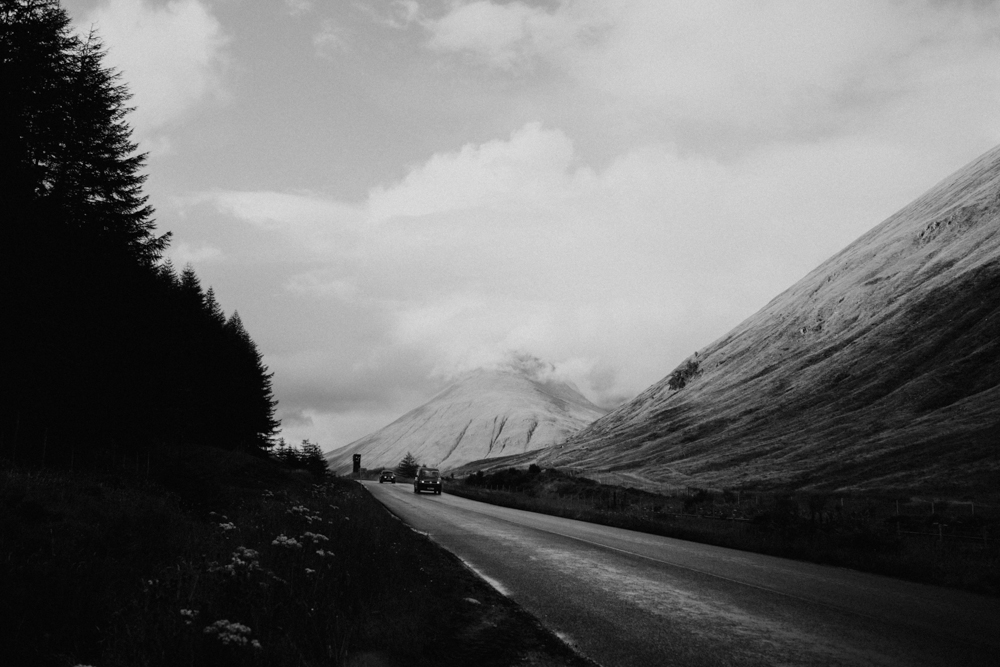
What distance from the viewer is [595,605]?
27.3ft

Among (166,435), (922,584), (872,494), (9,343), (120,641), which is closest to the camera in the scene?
(120,641)

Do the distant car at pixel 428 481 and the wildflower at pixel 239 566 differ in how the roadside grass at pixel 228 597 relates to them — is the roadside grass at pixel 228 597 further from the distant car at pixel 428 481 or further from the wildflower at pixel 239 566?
the distant car at pixel 428 481

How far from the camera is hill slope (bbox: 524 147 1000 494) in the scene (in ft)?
234

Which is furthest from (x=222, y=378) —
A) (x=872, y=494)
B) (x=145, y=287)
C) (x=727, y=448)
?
(x=727, y=448)

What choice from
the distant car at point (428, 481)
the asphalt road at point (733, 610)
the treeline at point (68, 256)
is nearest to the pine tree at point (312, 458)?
the distant car at point (428, 481)

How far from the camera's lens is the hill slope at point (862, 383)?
2805 inches

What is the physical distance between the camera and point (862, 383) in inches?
3684

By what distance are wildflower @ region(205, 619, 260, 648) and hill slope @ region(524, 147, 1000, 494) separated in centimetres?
6875

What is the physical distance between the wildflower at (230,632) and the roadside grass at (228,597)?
0.7 inches

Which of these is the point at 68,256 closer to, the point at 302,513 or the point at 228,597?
the point at 302,513

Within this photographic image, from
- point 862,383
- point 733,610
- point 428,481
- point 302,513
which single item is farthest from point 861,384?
point 302,513

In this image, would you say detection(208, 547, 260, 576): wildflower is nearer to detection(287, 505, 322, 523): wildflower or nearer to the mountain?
detection(287, 505, 322, 523): wildflower

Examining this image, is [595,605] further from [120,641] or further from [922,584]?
[922,584]

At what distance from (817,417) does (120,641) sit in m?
101
